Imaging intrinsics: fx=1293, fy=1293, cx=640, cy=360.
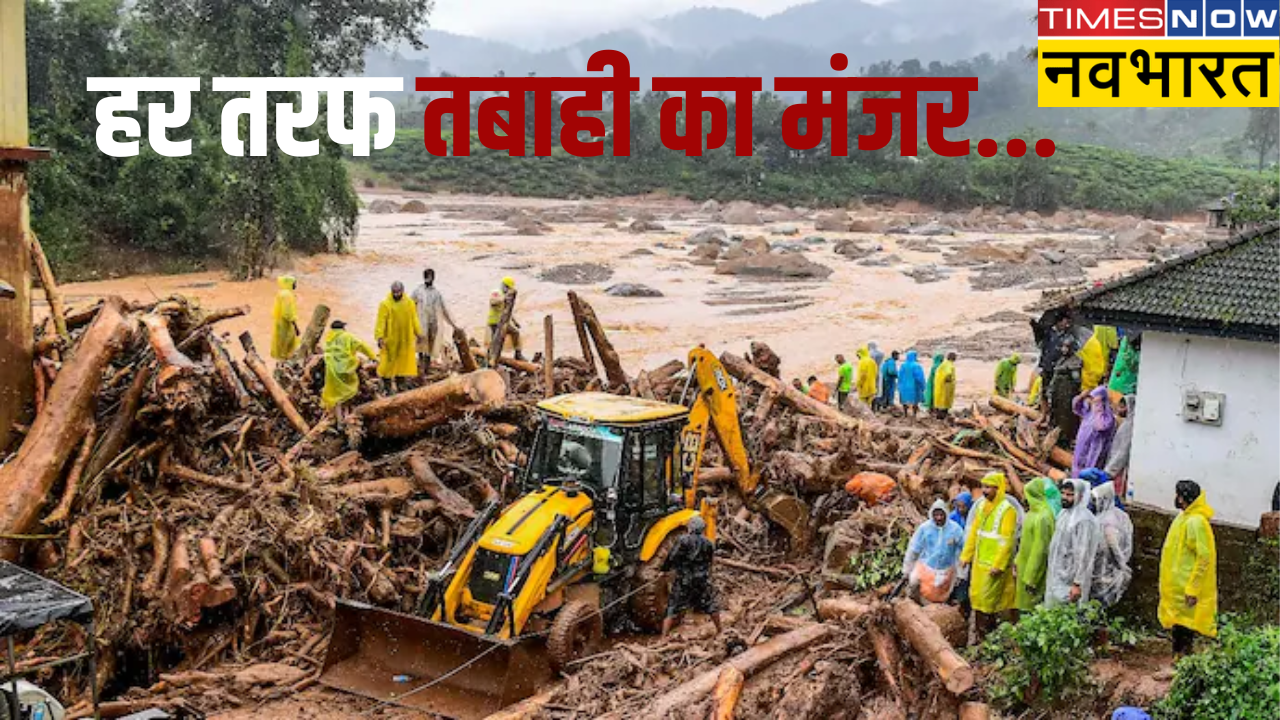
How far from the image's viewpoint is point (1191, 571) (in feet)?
30.2

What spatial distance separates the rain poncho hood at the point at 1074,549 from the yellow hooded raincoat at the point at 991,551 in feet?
1.22

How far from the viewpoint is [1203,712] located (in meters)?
7.84

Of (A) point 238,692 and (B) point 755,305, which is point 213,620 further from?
(B) point 755,305

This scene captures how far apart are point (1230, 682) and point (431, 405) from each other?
337 inches

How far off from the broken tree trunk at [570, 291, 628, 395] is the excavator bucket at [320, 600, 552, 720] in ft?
21.8

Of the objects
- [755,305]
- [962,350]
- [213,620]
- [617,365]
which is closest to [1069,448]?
[617,365]

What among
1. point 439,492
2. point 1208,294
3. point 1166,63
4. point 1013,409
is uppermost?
point 1166,63

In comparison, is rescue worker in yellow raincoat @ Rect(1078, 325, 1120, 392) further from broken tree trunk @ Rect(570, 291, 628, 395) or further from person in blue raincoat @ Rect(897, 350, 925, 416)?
broken tree trunk @ Rect(570, 291, 628, 395)

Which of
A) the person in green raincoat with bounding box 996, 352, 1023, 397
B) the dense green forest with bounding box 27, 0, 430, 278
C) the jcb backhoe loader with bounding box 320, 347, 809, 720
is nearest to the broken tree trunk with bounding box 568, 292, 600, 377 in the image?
the jcb backhoe loader with bounding box 320, 347, 809, 720

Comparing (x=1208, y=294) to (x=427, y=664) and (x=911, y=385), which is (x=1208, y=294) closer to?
(x=427, y=664)

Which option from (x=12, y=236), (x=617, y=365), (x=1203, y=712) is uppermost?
(x=12, y=236)

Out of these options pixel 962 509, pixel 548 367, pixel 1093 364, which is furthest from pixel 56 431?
pixel 1093 364

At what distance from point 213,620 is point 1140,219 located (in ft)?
273

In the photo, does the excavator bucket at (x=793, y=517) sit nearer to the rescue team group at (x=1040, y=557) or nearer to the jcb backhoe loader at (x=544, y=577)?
the jcb backhoe loader at (x=544, y=577)
